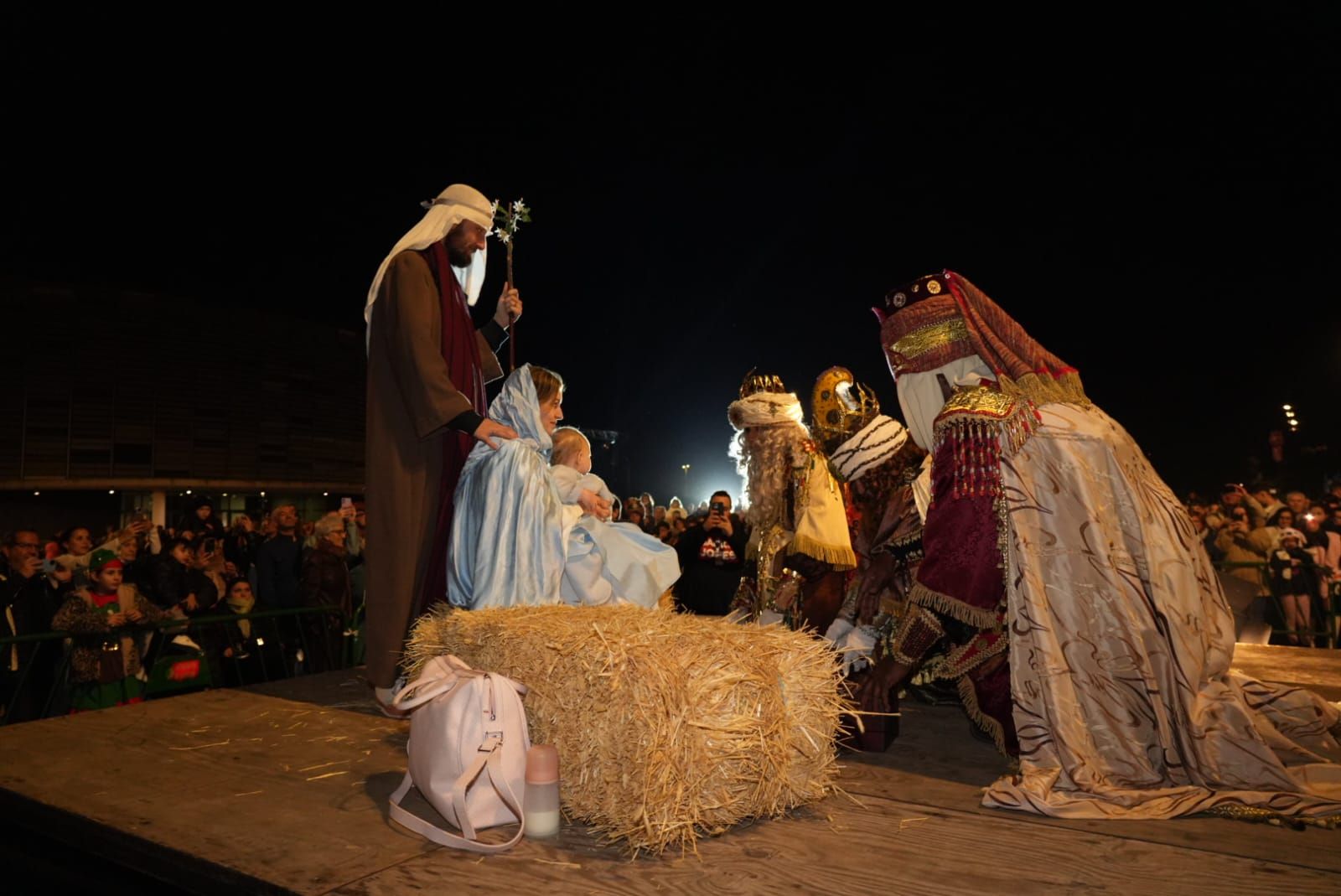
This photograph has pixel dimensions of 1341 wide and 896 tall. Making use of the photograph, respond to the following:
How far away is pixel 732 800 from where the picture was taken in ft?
8.29

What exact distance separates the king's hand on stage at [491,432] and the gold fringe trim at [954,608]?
190 centimetres

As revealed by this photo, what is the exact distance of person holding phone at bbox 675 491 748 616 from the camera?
848cm

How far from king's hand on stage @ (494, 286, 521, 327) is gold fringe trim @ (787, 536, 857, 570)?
215cm

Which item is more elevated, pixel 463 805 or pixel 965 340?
pixel 965 340

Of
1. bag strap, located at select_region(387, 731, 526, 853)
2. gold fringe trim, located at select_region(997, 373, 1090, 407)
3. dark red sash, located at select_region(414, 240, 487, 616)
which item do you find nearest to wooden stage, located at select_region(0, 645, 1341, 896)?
bag strap, located at select_region(387, 731, 526, 853)

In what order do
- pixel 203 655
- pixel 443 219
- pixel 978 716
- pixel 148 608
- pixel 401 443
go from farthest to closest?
pixel 203 655 → pixel 148 608 → pixel 443 219 → pixel 401 443 → pixel 978 716

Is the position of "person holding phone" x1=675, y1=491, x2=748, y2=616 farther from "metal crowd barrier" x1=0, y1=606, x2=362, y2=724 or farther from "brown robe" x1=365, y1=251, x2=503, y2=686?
"brown robe" x1=365, y1=251, x2=503, y2=686

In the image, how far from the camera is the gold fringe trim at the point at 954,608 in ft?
10.6

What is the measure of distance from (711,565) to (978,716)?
5217 mm

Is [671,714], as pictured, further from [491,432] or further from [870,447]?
[870,447]

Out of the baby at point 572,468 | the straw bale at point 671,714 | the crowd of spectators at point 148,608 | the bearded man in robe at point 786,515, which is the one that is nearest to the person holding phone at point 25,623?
the crowd of spectators at point 148,608

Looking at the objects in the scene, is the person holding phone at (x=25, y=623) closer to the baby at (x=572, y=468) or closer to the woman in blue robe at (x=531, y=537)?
the woman in blue robe at (x=531, y=537)

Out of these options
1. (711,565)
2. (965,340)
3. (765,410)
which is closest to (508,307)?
(765,410)

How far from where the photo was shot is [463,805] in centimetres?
248
